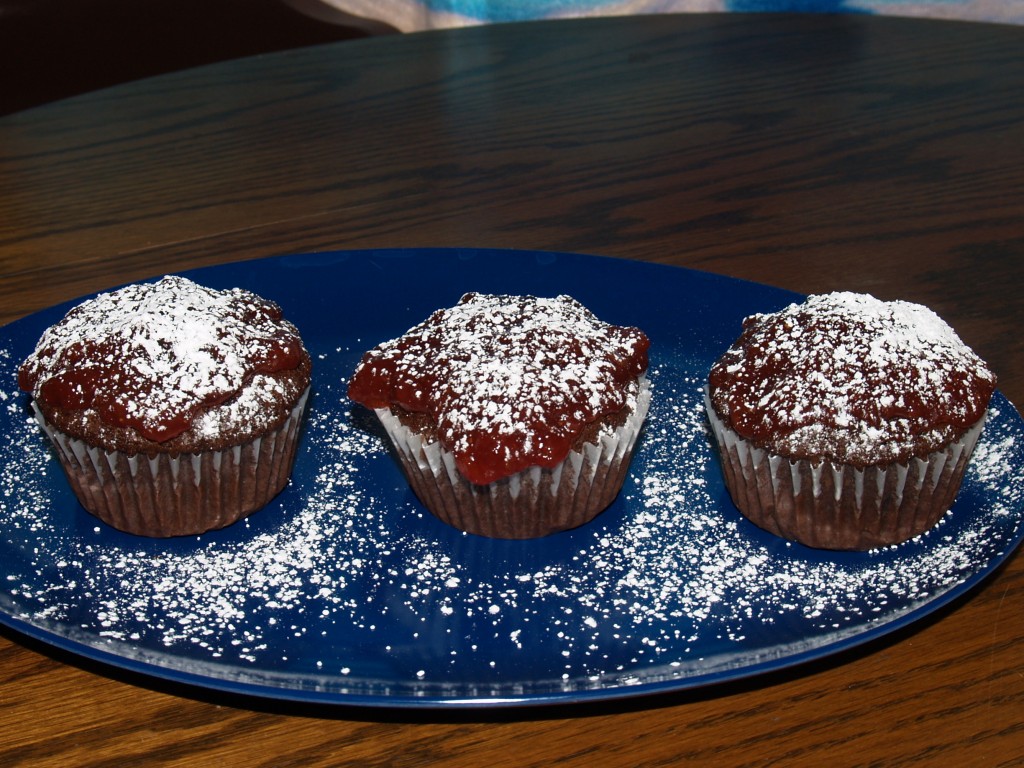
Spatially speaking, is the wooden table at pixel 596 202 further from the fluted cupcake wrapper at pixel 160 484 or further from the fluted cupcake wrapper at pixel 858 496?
the fluted cupcake wrapper at pixel 160 484

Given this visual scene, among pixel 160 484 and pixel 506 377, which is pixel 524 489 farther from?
pixel 160 484

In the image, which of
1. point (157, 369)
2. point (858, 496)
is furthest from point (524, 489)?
point (157, 369)

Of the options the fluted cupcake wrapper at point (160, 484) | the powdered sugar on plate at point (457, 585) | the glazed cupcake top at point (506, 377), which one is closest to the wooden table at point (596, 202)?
the powdered sugar on plate at point (457, 585)

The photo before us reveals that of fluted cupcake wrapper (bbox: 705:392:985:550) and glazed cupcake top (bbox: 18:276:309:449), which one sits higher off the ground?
glazed cupcake top (bbox: 18:276:309:449)

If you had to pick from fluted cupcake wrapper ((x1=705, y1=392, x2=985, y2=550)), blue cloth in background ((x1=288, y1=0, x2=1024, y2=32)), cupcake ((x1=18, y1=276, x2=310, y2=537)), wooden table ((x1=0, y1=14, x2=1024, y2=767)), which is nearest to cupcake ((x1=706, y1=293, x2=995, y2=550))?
fluted cupcake wrapper ((x1=705, y1=392, x2=985, y2=550))

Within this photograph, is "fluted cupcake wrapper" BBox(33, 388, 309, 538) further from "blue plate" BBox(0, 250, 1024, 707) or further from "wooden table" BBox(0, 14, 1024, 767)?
"wooden table" BBox(0, 14, 1024, 767)

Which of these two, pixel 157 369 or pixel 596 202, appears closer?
pixel 157 369

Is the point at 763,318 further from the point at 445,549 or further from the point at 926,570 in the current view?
the point at 445,549
